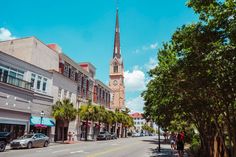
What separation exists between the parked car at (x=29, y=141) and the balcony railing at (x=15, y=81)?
26.5 ft

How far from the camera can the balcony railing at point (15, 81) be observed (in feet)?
103

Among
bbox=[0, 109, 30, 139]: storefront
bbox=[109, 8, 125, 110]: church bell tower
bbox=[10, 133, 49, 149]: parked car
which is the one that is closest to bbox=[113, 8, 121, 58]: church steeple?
bbox=[109, 8, 125, 110]: church bell tower

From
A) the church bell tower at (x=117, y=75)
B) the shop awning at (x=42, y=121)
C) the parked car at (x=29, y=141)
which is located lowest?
the parked car at (x=29, y=141)

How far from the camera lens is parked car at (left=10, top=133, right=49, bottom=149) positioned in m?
25.3

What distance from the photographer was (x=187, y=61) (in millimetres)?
10750

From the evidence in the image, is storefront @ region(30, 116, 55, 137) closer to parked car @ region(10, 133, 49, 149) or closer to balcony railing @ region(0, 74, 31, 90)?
balcony railing @ region(0, 74, 31, 90)

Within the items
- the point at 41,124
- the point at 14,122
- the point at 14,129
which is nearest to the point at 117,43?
the point at 41,124

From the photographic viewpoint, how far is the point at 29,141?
26.0 m

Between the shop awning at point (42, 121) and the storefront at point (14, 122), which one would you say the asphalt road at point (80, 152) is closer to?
the storefront at point (14, 122)

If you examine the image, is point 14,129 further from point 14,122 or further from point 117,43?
point 117,43

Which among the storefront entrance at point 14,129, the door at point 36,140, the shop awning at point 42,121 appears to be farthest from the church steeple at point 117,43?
the door at point 36,140

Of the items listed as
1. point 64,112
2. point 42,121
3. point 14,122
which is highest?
point 64,112

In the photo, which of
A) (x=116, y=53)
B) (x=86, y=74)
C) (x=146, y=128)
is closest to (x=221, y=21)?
(x=86, y=74)

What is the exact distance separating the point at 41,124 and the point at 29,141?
10.4 meters
